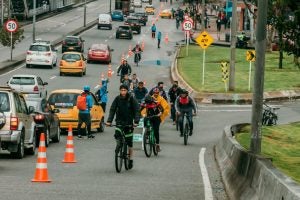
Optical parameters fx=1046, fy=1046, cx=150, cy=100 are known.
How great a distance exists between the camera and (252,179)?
46.5ft

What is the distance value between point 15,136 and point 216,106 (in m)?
Result: 27.2

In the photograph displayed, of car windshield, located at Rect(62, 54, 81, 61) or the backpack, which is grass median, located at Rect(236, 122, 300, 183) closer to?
the backpack

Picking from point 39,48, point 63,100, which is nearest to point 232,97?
point 63,100

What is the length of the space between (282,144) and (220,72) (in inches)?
1246

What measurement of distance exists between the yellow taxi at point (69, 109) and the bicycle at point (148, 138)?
7.94 metres

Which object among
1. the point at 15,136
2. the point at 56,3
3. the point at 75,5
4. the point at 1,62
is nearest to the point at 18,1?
the point at 56,3

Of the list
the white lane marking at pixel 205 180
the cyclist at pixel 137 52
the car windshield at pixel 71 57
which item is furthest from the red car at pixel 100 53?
the white lane marking at pixel 205 180

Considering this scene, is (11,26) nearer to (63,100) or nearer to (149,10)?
(63,100)

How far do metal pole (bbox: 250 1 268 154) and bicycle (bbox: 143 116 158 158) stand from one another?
21.0ft

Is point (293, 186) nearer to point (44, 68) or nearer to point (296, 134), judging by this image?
point (296, 134)

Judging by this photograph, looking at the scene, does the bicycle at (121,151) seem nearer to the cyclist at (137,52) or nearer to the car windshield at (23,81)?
the car windshield at (23,81)

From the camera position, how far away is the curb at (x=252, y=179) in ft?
35.5

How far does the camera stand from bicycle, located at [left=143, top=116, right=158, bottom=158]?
25141mm

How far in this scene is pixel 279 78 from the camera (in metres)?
58.8
